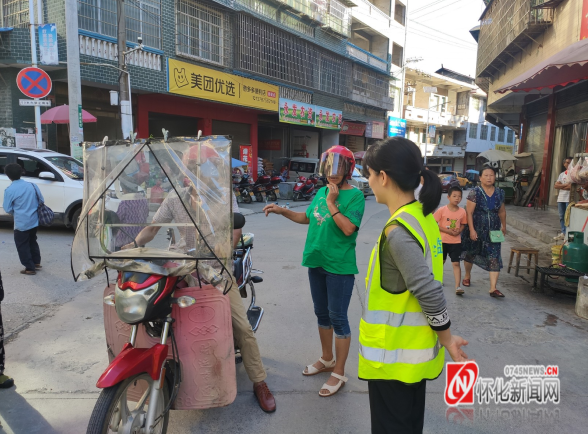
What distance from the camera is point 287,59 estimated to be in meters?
19.2

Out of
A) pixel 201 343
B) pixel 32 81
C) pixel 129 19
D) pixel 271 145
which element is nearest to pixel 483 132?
pixel 271 145

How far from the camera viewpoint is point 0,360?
298cm

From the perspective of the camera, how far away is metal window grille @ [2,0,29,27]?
11414mm

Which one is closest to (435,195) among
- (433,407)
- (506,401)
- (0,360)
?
(433,407)

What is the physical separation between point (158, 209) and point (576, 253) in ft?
16.4

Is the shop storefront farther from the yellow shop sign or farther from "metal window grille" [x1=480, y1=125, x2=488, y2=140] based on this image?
"metal window grille" [x1=480, y1=125, x2=488, y2=140]

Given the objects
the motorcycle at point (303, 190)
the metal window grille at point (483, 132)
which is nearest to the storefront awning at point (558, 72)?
the motorcycle at point (303, 190)

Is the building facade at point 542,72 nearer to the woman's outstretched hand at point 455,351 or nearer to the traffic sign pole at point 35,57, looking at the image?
the woman's outstretched hand at point 455,351

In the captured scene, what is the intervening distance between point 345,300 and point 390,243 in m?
1.33

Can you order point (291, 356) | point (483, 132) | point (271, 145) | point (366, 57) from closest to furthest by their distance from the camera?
point (291, 356)
point (271, 145)
point (366, 57)
point (483, 132)

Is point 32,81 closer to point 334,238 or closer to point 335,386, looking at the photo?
point 334,238

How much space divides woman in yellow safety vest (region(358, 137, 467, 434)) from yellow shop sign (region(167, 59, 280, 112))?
13.1 metres

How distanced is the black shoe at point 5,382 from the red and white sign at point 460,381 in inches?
114

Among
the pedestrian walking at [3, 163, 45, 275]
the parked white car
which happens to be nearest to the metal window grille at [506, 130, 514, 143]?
the parked white car
